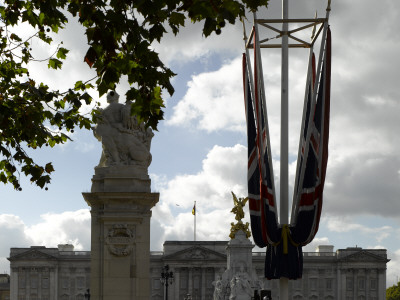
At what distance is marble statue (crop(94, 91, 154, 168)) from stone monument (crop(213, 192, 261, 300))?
206 ft

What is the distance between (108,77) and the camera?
1269 cm

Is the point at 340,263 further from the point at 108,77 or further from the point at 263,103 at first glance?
the point at 108,77

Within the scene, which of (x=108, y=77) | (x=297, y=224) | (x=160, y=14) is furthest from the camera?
(x=297, y=224)

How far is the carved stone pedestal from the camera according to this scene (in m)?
27.4

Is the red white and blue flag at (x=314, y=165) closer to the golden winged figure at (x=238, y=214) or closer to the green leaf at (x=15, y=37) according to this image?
the green leaf at (x=15, y=37)

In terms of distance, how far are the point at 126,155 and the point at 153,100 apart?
597 inches

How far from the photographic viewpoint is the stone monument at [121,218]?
90.0 ft

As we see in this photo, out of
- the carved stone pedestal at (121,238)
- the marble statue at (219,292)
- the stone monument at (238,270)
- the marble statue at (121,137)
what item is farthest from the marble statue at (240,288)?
the marble statue at (121,137)

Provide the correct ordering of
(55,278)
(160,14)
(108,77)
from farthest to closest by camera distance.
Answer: (55,278)
(108,77)
(160,14)

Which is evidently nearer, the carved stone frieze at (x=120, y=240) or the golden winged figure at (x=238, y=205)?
the carved stone frieze at (x=120, y=240)

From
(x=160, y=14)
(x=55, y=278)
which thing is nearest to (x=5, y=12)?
(x=160, y=14)

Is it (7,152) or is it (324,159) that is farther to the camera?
(324,159)

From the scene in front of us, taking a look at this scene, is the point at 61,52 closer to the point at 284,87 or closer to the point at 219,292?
the point at 284,87

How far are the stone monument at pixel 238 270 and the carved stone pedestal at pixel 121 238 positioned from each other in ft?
207
